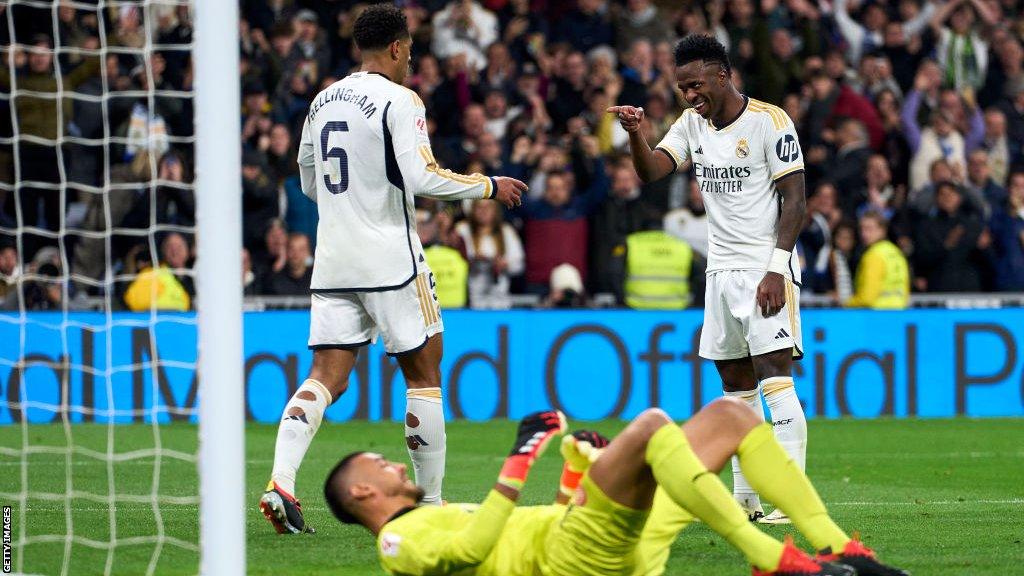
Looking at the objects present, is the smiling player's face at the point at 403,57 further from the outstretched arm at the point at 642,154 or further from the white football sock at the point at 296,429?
the white football sock at the point at 296,429

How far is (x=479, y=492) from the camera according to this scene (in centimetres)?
873

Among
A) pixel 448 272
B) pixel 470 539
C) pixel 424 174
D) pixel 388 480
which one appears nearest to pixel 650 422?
pixel 470 539

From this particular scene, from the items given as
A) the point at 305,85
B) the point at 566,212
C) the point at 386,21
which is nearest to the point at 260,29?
the point at 305,85

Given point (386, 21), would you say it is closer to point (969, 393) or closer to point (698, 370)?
point (698, 370)

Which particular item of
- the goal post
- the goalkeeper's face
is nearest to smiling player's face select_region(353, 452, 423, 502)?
the goalkeeper's face

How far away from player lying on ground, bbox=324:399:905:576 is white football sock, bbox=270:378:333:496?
5.24 ft

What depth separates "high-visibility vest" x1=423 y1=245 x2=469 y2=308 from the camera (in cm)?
1430

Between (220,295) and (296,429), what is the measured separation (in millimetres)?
2317

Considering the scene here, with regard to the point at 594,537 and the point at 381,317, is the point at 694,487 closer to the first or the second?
the point at 594,537

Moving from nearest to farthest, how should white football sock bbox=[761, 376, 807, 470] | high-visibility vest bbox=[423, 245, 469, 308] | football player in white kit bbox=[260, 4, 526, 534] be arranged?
football player in white kit bbox=[260, 4, 526, 534], white football sock bbox=[761, 376, 807, 470], high-visibility vest bbox=[423, 245, 469, 308]

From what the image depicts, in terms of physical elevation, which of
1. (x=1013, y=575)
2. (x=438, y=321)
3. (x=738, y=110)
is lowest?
(x=1013, y=575)

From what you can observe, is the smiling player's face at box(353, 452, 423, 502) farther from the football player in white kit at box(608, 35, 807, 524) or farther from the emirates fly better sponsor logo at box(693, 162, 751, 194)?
the emirates fly better sponsor logo at box(693, 162, 751, 194)

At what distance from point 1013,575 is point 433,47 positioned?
11621 mm

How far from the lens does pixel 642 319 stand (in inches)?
552
